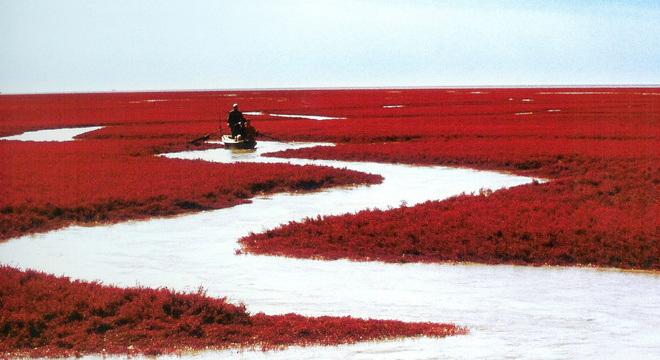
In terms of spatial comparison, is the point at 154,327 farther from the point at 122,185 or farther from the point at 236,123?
the point at 236,123

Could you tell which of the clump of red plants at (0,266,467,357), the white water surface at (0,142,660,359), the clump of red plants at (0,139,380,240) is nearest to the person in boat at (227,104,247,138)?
the clump of red plants at (0,139,380,240)

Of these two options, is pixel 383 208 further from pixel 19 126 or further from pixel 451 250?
pixel 19 126

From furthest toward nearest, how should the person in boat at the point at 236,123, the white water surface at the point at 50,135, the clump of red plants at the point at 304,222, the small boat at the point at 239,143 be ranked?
the white water surface at the point at 50,135 < the small boat at the point at 239,143 < the person in boat at the point at 236,123 < the clump of red plants at the point at 304,222

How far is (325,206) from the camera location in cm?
1905

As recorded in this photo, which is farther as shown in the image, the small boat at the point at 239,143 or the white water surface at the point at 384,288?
the small boat at the point at 239,143

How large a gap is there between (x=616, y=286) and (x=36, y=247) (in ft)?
36.9

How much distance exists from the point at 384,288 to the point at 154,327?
3.83 metres

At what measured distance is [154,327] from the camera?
838cm

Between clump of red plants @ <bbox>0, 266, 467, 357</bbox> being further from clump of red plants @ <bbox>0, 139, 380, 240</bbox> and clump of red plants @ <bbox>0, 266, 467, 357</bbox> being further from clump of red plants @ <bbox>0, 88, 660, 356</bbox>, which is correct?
clump of red plants @ <bbox>0, 139, 380, 240</bbox>

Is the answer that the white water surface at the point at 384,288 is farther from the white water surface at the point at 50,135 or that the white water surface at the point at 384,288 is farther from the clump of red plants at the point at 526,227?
the white water surface at the point at 50,135

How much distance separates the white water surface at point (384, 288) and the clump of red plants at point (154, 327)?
0.29 m

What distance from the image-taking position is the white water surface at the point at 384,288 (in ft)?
26.0

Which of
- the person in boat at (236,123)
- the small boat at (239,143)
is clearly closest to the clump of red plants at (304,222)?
the small boat at (239,143)

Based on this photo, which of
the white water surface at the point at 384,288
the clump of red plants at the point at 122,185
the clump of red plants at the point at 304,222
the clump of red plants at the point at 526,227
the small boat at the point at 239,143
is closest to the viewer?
the white water surface at the point at 384,288
